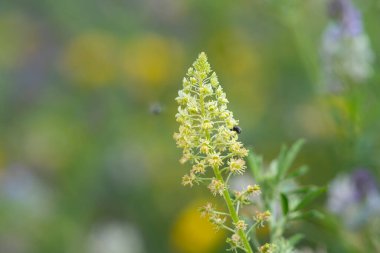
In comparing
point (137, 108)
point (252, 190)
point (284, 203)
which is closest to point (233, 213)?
point (252, 190)

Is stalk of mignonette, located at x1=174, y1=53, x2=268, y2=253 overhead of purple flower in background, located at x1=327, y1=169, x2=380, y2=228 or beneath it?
beneath

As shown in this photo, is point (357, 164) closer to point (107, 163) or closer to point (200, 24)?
point (107, 163)

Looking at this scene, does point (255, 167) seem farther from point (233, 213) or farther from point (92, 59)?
point (92, 59)

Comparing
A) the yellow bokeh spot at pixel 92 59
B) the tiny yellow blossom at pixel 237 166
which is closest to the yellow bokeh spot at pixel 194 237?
the yellow bokeh spot at pixel 92 59

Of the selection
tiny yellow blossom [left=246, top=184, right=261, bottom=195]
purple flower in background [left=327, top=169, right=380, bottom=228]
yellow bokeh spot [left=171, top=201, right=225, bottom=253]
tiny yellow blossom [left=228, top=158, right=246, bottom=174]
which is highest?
yellow bokeh spot [left=171, top=201, right=225, bottom=253]

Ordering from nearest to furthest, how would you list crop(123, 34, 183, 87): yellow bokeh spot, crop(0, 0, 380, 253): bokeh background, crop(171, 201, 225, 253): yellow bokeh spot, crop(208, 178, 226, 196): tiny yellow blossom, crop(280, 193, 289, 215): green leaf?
1. crop(208, 178, 226, 196): tiny yellow blossom
2. crop(280, 193, 289, 215): green leaf
3. crop(0, 0, 380, 253): bokeh background
4. crop(171, 201, 225, 253): yellow bokeh spot
5. crop(123, 34, 183, 87): yellow bokeh spot

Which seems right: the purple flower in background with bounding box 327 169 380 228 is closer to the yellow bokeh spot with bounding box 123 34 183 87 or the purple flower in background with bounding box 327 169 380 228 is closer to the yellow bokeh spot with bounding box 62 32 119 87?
the yellow bokeh spot with bounding box 123 34 183 87

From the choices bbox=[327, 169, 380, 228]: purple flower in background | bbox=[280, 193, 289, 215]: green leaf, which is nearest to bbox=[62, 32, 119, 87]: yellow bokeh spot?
bbox=[327, 169, 380, 228]: purple flower in background
